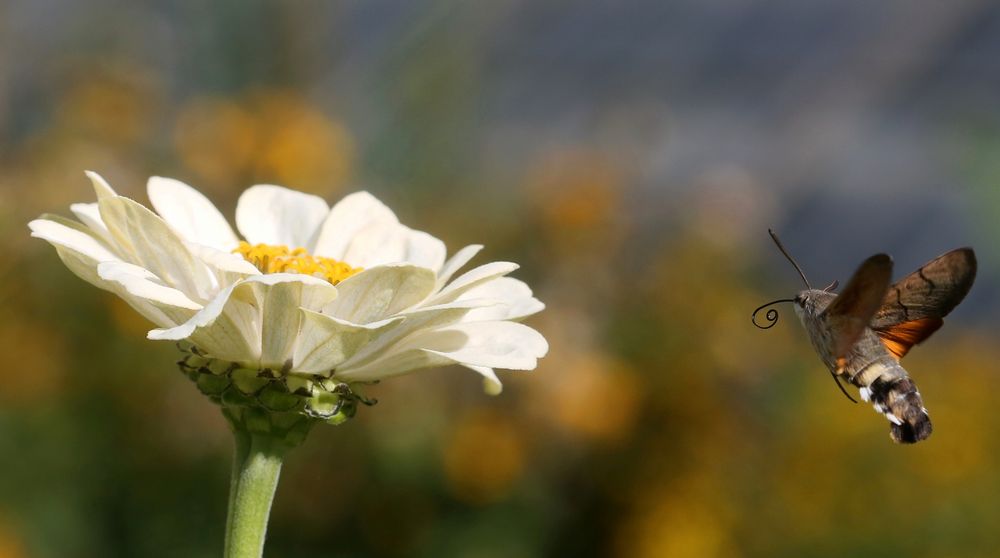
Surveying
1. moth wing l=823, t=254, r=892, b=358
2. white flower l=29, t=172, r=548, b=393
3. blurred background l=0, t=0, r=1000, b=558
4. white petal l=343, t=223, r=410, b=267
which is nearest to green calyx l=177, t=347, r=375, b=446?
white flower l=29, t=172, r=548, b=393

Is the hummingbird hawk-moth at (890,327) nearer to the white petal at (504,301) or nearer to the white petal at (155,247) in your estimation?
the white petal at (504,301)

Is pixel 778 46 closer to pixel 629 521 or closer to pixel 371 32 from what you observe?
pixel 371 32

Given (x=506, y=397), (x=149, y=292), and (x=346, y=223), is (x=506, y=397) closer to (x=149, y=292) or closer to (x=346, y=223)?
(x=346, y=223)

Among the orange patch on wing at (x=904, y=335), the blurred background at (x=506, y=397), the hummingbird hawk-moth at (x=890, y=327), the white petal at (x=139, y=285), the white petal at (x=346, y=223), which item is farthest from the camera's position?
the blurred background at (x=506, y=397)

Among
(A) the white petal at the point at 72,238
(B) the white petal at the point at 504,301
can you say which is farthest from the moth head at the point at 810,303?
(A) the white petal at the point at 72,238

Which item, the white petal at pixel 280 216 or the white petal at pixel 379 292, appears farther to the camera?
the white petal at pixel 280 216

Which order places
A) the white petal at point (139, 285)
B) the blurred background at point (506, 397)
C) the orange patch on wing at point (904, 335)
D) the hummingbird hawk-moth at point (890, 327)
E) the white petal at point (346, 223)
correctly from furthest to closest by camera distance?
1. the blurred background at point (506, 397)
2. the white petal at point (346, 223)
3. the orange patch on wing at point (904, 335)
4. the hummingbird hawk-moth at point (890, 327)
5. the white petal at point (139, 285)

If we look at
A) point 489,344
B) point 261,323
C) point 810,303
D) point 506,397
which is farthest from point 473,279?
point 506,397

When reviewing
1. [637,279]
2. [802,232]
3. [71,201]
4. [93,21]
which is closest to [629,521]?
[637,279]
